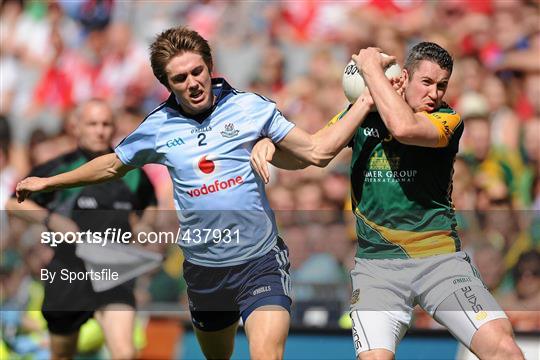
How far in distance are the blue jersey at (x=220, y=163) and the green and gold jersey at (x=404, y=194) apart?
1.99ft

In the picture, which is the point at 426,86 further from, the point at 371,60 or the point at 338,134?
the point at 338,134

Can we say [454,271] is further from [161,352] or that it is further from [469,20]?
[469,20]

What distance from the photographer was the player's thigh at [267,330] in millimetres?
6914

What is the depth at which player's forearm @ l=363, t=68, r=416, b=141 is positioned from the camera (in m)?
6.56

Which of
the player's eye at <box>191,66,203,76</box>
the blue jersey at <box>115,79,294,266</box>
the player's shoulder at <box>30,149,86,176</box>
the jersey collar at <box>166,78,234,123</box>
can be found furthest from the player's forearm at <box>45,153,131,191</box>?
the player's shoulder at <box>30,149,86,176</box>

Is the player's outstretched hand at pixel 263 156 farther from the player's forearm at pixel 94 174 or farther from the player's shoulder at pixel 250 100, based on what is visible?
the player's forearm at pixel 94 174

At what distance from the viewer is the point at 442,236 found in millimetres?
7039

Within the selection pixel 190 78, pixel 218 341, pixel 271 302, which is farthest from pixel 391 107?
pixel 218 341

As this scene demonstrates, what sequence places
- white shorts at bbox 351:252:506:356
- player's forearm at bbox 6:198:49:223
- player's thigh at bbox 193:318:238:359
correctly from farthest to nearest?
player's forearm at bbox 6:198:49:223 < player's thigh at bbox 193:318:238:359 < white shorts at bbox 351:252:506:356

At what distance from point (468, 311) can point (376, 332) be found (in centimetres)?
55

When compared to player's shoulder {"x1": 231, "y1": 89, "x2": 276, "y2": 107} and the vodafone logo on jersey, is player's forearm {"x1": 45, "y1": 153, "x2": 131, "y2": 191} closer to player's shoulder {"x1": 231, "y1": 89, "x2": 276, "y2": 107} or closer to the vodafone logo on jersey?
the vodafone logo on jersey

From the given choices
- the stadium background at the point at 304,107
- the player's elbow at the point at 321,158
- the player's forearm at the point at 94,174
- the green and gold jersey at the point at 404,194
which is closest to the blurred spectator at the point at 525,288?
the stadium background at the point at 304,107

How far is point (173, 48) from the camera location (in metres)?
7.17

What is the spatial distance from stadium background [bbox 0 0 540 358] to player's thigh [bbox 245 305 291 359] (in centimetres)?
270
